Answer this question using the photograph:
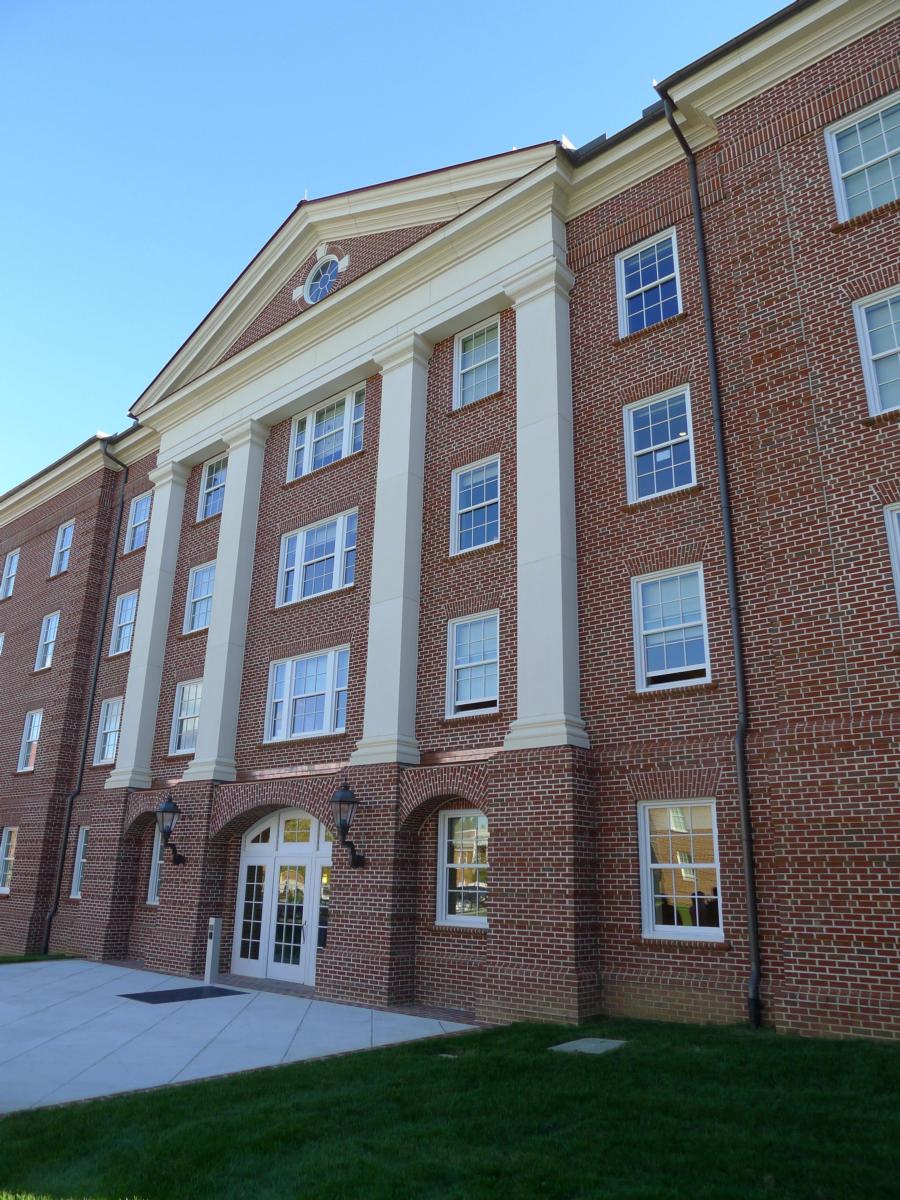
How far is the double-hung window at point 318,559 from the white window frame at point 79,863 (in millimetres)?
9246

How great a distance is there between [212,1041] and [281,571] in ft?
34.9

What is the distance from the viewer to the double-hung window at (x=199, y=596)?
21688 millimetres

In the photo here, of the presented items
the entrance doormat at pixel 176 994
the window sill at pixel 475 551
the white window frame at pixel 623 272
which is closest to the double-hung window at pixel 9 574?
the entrance doormat at pixel 176 994

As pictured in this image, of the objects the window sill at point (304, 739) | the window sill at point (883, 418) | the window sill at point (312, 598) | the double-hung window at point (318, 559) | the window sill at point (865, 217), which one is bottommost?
the window sill at point (304, 739)

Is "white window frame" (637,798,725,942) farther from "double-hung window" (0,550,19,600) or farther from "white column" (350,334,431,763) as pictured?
"double-hung window" (0,550,19,600)

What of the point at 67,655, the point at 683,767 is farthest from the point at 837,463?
the point at 67,655

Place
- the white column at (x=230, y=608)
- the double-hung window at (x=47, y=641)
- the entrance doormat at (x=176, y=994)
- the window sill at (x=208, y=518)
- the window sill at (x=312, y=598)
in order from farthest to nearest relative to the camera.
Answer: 1. the double-hung window at (x=47, y=641)
2. the window sill at (x=208, y=518)
3. the white column at (x=230, y=608)
4. the window sill at (x=312, y=598)
5. the entrance doormat at (x=176, y=994)

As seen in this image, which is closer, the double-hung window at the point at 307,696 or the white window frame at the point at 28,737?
the double-hung window at the point at 307,696

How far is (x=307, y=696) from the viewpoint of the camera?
1806cm

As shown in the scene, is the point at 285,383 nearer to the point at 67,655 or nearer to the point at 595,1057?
the point at 67,655

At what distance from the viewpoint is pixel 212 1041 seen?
436 inches

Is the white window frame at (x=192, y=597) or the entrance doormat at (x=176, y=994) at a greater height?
the white window frame at (x=192, y=597)

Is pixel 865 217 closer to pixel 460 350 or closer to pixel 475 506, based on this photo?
pixel 475 506

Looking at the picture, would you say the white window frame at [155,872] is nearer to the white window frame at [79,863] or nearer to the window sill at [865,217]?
the white window frame at [79,863]
